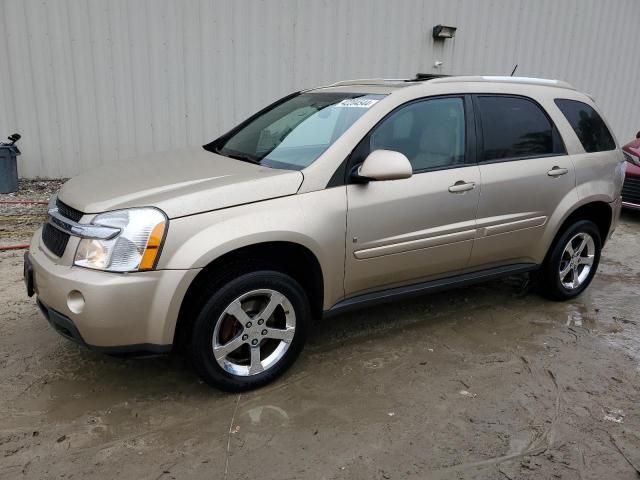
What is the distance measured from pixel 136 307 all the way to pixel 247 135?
1788mm

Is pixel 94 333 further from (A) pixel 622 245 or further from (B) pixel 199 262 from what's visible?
(A) pixel 622 245

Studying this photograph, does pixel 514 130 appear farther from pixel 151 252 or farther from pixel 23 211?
pixel 23 211

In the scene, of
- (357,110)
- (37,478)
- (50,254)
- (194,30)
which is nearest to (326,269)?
(357,110)

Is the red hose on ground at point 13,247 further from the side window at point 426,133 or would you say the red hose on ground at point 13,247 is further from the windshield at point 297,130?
the side window at point 426,133

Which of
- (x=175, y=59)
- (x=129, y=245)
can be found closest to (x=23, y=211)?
(x=175, y=59)

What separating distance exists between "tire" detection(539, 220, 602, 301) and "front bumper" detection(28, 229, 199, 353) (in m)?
2.99

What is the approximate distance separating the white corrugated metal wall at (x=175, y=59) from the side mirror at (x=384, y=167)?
207 inches

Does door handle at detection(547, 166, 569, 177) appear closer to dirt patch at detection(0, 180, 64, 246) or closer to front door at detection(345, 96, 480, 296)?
front door at detection(345, 96, 480, 296)

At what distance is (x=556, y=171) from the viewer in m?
4.11

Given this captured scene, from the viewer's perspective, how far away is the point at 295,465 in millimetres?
2549

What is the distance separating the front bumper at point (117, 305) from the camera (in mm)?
2629

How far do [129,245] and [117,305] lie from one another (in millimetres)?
292

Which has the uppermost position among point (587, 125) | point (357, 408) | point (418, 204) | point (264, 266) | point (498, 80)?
point (498, 80)

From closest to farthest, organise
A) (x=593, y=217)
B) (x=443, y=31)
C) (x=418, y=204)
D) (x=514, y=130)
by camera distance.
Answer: (x=418, y=204) → (x=514, y=130) → (x=593, y=217) → (x=443, y=31)
